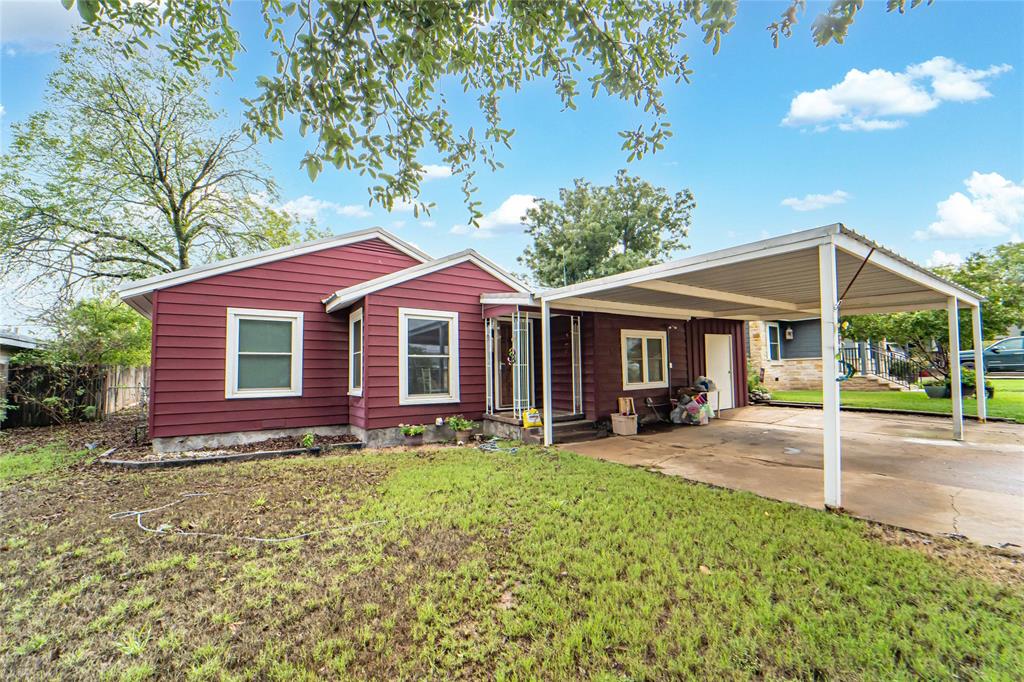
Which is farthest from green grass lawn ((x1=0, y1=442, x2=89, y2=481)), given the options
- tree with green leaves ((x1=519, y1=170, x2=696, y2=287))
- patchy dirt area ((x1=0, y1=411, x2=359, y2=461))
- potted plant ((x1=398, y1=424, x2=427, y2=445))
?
tree with green leaves ((x1=519, y1=170, x2=696, y2=287))

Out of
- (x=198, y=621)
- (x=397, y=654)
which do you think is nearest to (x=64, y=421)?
(x=198, y=621)

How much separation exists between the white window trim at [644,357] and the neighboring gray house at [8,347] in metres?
12.6

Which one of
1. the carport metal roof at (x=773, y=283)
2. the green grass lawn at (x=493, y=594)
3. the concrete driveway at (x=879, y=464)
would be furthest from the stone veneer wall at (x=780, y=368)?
the green grass lawn at (x=493, y=594)

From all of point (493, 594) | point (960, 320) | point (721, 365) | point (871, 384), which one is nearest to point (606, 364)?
point (721, 365)

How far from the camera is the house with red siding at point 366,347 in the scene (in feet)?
22.4

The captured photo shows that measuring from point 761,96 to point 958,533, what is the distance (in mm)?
8510

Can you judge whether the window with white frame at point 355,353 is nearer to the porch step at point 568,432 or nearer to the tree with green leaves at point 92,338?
the porch step at point 568,432

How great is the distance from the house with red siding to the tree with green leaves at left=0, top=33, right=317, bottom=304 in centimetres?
574

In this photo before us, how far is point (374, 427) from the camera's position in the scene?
7.03 metres

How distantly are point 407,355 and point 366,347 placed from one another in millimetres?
712

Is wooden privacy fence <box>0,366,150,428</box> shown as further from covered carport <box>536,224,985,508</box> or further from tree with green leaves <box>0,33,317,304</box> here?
covered carport <box>536,224,985,508</box>

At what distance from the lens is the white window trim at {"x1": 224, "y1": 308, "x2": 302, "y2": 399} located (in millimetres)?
7043

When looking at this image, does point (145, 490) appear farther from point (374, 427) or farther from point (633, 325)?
point (633, 325)

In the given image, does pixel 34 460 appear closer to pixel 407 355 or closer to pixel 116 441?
pixel 116 441
